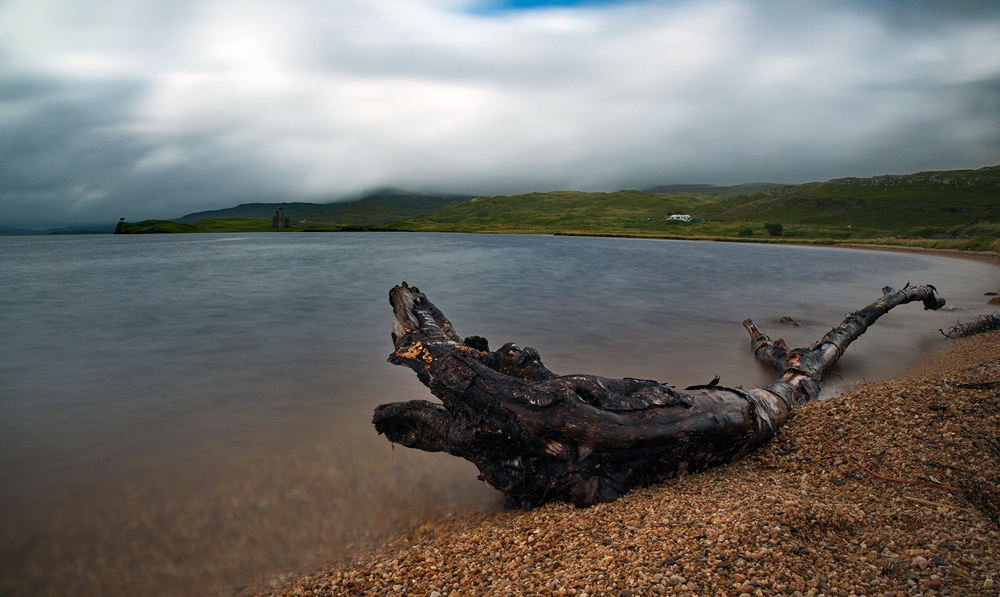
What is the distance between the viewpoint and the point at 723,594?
7.93 feet

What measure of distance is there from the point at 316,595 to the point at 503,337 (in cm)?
840

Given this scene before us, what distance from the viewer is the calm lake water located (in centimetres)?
388

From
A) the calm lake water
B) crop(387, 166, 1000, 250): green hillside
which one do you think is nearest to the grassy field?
crop(387, 166, 1000, 250): green hillside

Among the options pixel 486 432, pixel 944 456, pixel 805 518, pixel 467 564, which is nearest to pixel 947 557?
pixel 805 518

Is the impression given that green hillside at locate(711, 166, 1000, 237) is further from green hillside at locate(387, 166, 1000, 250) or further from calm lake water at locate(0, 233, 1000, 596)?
calm lake water at locate(0, 233, 1000, 596)

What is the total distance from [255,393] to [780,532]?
669 cm

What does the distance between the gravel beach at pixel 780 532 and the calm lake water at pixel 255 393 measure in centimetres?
73

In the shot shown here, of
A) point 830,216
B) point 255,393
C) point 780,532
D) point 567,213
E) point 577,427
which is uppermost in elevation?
point 567,213

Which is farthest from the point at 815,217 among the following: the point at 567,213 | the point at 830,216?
the point at 567,213

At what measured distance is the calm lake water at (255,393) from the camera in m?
3.88

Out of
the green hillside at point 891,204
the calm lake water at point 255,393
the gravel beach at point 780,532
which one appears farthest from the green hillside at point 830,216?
the gravel beach at point 780,532

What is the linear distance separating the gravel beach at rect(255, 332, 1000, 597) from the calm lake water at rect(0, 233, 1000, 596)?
0.73 m

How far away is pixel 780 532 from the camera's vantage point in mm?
2859

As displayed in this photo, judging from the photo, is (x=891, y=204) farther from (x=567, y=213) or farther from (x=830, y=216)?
(x=567, y=213)
